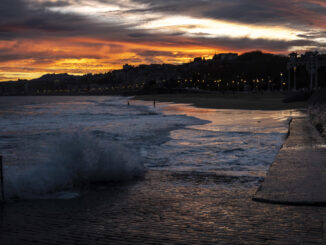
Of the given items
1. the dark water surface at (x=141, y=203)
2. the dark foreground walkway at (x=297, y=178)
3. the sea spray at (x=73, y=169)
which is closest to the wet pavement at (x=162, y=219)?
A: the dark water surface at (x=141, y=203)

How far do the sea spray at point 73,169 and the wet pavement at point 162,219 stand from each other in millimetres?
680

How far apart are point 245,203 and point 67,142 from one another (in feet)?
15.6

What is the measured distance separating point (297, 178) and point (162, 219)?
3.42 metres

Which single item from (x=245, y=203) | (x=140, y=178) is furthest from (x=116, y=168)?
(x=245, y=203)

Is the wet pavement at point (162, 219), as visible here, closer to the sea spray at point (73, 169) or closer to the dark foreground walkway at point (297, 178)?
the dark foreground walkway at point (297, 178)

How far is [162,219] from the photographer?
5.91 m

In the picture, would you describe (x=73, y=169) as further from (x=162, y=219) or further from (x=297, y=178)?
(x=297, y=178)

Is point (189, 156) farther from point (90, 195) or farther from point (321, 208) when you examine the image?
point (321, 208)

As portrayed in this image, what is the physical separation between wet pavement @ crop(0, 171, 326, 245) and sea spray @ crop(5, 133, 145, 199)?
2.23ft

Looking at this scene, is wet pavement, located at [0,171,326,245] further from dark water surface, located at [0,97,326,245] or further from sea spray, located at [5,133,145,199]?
sea spray, located at [5,133,145,199]

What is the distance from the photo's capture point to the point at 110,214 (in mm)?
6242

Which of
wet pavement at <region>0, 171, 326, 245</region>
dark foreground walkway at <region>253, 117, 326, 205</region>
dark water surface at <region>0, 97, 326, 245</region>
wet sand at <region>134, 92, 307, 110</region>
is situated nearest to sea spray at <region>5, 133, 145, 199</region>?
dark water surface at <region>0, 97, 326, 245</region>

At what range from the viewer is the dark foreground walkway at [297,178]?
255 inches

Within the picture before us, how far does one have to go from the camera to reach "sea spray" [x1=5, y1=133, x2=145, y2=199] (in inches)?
304
